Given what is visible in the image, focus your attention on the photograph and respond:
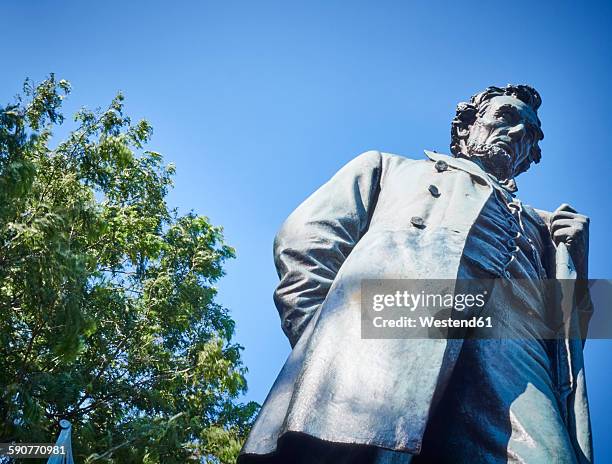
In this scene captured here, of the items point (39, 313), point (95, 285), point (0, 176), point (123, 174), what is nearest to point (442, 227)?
point (0, 176)

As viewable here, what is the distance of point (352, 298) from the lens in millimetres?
2957

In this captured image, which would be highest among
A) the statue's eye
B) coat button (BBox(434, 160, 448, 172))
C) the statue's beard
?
the statue's eye

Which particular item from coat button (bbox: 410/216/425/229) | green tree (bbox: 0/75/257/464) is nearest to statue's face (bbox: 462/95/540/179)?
coat button (bbox: 410/216/425/229)

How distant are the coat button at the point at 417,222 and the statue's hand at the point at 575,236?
0.87 m

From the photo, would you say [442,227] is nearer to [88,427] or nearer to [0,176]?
[0,176]

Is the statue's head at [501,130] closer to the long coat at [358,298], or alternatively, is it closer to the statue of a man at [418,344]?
the statue of a man at [418,344]

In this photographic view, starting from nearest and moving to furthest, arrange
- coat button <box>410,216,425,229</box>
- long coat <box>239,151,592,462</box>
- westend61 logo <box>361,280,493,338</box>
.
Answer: long coat <box>239,151,592,462</box>
westend61 logo <box>361,280,493,338</box>
coat button <box>410,216,425,229</box>

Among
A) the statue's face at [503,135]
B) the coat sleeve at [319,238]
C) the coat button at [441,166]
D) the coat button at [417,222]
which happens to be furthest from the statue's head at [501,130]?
the coat button at [417,222]

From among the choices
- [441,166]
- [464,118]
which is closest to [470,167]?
[441,166]

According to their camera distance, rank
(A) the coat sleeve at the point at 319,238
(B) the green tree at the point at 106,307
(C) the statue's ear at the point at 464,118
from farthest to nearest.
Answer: (B) the green tree at the point at 106,307 → (C) the statue's ear at the point at 464,118 → (A) the coat sleeve at the point at 319,238

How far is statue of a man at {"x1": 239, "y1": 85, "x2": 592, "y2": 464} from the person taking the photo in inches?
102

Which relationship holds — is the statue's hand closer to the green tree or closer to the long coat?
the long coat

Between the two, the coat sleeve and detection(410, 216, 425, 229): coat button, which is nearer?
the coat sleeve

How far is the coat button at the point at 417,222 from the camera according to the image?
10.8 feet
